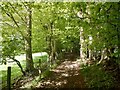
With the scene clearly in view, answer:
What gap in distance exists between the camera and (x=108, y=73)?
18.1ft

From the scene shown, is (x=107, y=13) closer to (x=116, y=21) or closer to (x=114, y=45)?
(x=116, y=21)

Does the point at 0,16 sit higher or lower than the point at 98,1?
higher

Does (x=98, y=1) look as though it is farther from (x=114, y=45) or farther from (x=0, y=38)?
(x=0, y=38)

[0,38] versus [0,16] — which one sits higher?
[0,16]

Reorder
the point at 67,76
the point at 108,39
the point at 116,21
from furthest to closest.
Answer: the point at 67,76 < the point at 108,39 < the point at 116,21

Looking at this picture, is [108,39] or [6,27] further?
[6,27]

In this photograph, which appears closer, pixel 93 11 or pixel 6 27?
pixel 93 11

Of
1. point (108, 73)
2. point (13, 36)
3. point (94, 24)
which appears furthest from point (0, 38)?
point (94, 24)

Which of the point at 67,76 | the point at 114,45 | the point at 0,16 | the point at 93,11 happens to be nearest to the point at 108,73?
the point at 67,76

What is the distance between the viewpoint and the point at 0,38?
6852mm

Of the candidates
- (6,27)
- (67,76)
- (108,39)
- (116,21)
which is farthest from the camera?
(6,27)

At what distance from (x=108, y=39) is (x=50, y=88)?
8.34ft

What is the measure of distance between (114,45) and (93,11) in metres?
0.68

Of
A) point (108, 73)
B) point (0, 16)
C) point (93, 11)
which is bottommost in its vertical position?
point (108, 73)
